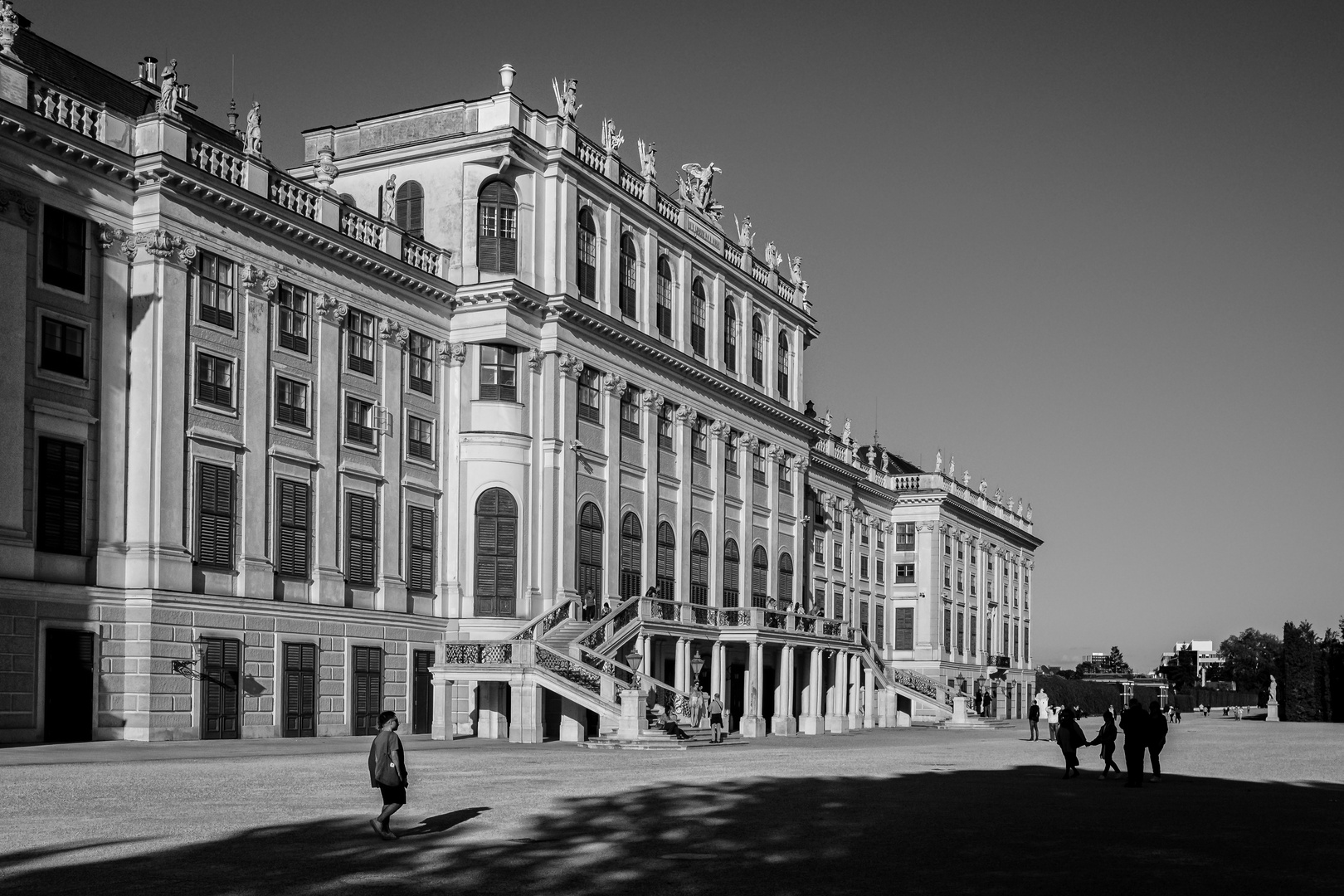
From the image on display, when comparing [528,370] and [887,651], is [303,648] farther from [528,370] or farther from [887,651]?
[887,651]

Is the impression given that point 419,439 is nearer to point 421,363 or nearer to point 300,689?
point 421,363

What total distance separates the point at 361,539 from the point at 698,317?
21.3 metres

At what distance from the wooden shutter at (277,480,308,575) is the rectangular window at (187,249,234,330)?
190 inches

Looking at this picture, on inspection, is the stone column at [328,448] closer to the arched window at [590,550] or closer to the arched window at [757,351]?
the arched window at [590,550]

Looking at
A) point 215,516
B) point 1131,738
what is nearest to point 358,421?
point 215,516

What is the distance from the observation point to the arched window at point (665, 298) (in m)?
60.6

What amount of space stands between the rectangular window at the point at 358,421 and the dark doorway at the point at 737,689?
19203mm

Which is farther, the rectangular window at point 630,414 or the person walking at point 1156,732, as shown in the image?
the rectangular window at point 630,414

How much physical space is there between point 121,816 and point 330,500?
85.0 feet

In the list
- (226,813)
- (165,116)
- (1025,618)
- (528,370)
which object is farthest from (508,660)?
(1025,618)


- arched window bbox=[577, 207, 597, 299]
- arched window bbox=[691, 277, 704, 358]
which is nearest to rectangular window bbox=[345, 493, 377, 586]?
arched window bbox=[577, 207, 597, 299]

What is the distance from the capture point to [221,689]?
40094mm

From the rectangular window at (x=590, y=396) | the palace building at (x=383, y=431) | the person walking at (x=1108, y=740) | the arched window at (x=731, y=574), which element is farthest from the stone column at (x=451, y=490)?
the person walking at (x=1108, y=740)

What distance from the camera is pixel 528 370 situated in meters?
51.8
